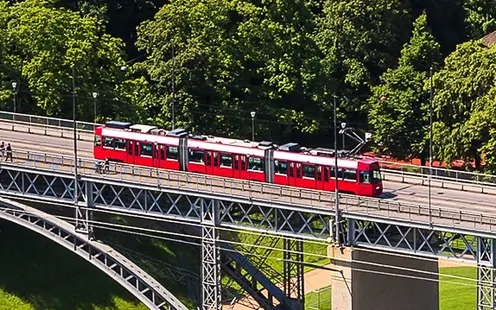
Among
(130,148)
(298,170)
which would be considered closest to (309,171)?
(298,170)

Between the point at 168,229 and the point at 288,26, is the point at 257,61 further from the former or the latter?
the point at 168,229

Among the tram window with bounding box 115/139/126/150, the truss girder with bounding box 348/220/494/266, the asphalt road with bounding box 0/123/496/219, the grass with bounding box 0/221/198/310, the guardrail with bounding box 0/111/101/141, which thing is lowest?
the grass with bounding box 0/221/198/310

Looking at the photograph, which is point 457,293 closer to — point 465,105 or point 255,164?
point 465,105

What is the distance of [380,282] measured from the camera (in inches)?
3091

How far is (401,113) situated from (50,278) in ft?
109

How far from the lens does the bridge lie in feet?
245

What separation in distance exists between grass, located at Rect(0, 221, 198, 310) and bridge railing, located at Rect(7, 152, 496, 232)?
35.2ft

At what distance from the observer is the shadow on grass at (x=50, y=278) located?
95250mm

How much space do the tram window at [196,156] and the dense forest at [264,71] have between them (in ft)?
66.1

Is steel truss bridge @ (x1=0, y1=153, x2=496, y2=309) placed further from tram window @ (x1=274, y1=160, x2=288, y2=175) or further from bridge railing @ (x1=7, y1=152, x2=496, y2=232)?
tram window @ (x1=274, y1=160, x2=288, y2=175)

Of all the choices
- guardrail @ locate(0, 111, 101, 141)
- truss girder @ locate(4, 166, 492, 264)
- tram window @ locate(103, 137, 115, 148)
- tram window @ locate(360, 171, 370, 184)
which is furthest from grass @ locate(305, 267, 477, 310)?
guardrail @ locate(0, 111, 101, 141)

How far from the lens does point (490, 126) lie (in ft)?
335

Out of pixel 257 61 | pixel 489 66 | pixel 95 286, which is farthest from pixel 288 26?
pixel 95 286

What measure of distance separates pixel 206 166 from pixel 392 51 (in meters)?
41.9
